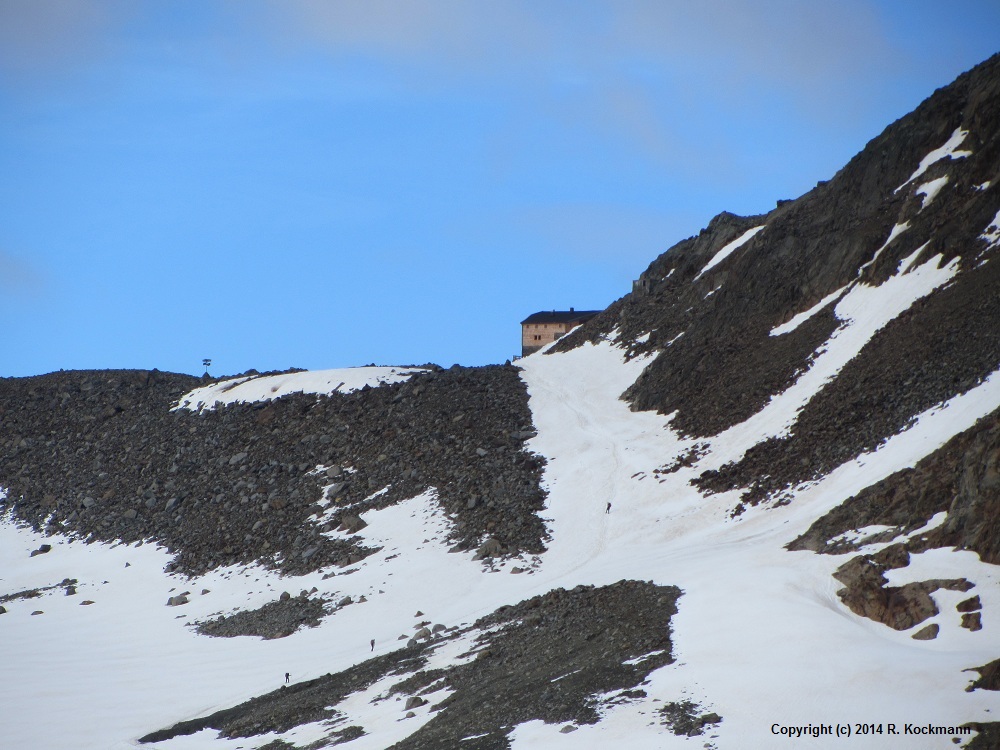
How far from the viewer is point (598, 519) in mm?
52000

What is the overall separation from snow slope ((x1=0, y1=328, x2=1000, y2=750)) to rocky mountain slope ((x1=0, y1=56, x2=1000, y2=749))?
0.15 m

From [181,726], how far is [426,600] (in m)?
13.2

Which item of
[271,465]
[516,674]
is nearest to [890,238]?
[271,465]

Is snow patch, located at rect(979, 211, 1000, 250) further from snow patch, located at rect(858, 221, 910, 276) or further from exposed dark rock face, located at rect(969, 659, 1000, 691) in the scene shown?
exposed dark rock face, located at rect(969, 659, 1000, 691)

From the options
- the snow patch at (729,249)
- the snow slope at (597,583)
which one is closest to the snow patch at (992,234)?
the snow slope at (597,583)

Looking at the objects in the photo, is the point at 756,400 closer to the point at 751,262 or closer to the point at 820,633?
the point at 751,262

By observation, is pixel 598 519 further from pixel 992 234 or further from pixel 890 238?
pixel 890 238

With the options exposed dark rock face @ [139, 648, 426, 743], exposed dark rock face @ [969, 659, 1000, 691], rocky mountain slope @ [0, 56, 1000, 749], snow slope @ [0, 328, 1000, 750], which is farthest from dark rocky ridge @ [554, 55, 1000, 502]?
exposed dark rock face @ [969, 659, 1000, 691]

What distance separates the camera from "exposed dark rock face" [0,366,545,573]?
57781 mm

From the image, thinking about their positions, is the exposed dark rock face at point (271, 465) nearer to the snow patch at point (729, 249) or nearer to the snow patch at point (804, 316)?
the snow patch at point (804, 316)

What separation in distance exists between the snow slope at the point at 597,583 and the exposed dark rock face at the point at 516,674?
0.73 meters

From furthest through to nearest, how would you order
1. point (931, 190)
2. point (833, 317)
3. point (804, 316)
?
point (804, 316), point (931, 190), point (833, 317)

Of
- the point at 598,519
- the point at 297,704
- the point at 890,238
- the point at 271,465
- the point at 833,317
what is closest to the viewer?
the point at 297,704

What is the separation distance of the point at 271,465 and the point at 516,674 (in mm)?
37593
